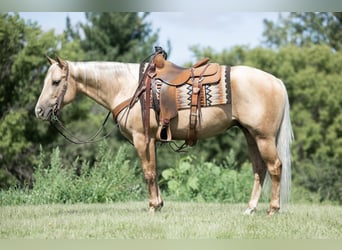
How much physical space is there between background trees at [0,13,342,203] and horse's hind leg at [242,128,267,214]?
368 centimetres

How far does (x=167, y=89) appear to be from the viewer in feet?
20.1

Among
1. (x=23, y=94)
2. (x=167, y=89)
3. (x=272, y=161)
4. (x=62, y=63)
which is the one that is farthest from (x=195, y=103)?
(x=23, y=94)

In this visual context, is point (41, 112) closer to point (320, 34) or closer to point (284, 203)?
point (284, 203)

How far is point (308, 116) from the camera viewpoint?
66.1 feet

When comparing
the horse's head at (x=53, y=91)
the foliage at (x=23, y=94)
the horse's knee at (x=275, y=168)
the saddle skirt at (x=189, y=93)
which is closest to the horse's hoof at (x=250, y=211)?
the horse's knee at (x=275, y=168)

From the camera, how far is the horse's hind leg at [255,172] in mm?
6367

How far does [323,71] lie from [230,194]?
12274 millimetres

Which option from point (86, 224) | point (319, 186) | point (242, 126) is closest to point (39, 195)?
point (86, 224)

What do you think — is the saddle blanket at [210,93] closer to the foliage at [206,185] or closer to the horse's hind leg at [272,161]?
the horse's hind leg at [272,161]

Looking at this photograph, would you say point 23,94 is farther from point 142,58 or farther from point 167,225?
point 167,225

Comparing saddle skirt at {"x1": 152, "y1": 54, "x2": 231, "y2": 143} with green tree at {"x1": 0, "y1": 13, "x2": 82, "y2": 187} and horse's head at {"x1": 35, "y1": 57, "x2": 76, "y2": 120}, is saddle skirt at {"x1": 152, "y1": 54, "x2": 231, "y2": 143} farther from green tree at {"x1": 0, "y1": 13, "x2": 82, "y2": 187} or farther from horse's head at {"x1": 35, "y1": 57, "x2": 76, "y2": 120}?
green tree at {"x1": 0, "y1": 13, "x2": 82, "y2": 187}

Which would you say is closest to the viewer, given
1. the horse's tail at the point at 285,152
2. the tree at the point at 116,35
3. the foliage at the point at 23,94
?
the horse's tail at the point at 285,152

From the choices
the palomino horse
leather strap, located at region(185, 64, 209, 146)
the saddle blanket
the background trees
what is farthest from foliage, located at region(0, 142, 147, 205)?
the saddle blanket

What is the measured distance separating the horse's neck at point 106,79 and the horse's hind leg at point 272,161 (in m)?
1.73
